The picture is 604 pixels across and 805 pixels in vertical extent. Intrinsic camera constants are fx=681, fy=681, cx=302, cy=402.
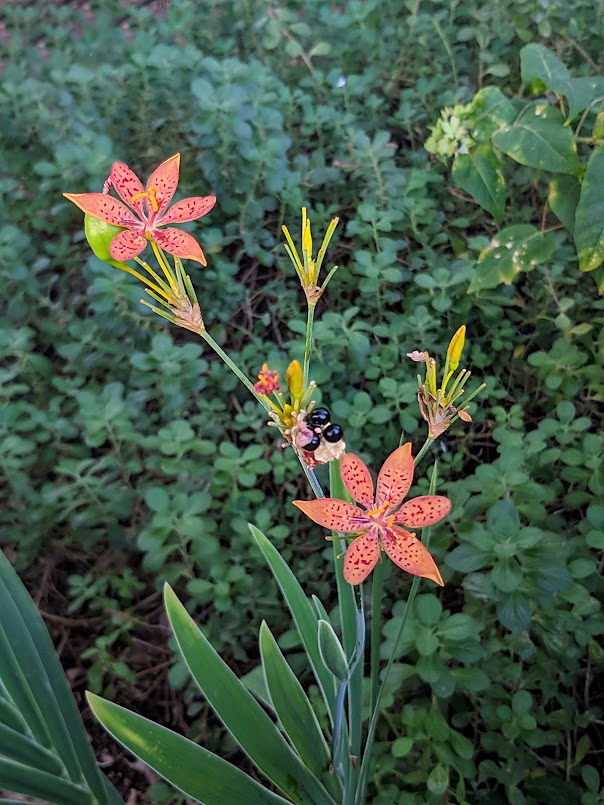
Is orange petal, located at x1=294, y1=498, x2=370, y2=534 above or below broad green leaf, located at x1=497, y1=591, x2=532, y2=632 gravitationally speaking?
above

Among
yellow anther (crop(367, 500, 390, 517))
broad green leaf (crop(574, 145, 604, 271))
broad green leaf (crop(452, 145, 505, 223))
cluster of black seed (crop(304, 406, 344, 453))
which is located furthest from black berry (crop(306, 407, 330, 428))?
broad green leaf (crop(452, 145, 505, 223))

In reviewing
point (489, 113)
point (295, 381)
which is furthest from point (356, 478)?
point (489, 113)

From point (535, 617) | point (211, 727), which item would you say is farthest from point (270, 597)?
point (535, 617)

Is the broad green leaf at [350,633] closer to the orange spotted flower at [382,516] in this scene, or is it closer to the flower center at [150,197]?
the orange spotted flower at [382,516]

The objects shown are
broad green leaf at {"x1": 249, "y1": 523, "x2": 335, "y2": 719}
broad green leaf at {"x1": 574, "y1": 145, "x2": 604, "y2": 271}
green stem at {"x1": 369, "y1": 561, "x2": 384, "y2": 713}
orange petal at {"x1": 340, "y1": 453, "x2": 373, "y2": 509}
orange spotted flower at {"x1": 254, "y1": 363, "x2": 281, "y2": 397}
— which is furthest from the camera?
broad green leaf at {"x1": 574, "y1": 145, "x2": 604, "y2": 271}

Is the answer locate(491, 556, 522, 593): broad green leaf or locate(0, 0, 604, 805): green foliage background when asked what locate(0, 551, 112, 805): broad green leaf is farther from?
locate(491, 556, 522, 593): broad green leaf

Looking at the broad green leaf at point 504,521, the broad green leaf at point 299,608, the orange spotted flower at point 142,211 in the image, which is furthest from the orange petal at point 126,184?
the broad green leaf at point 504,521
